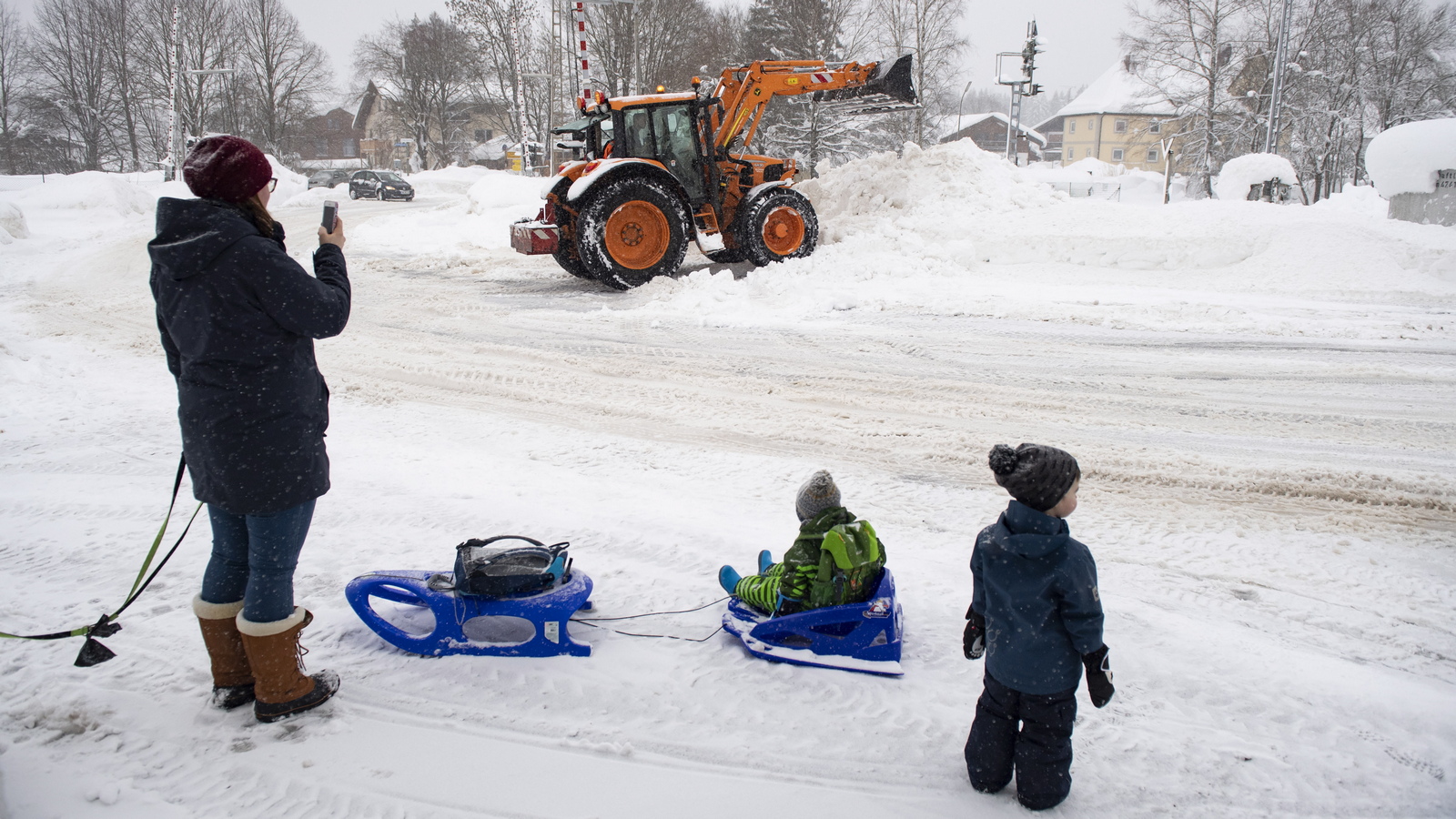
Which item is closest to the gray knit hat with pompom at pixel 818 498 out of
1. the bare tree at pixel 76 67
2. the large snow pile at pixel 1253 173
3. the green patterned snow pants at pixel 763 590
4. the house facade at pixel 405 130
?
the green patterned snow pants at pixel 763 590

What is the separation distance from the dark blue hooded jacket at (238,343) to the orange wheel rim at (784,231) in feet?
29.9

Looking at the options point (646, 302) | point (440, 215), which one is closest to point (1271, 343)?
point (646, 302)

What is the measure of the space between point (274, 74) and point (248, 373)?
5440cm

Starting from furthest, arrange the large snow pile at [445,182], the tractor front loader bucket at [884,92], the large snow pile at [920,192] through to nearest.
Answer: the large snow pile at [445,182] < the large snow pile at [920,192] < the tractor front loader bucket at [884,92]

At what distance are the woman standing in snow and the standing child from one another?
6.36 ft

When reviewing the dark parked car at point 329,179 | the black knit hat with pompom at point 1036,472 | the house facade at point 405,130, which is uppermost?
the house facade at point 405,130

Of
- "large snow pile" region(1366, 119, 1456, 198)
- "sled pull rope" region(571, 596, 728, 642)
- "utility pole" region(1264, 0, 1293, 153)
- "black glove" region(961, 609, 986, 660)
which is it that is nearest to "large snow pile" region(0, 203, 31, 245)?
"sled pull rope" region(571, 596, 728, 642)

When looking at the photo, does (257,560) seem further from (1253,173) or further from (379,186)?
(379,186)

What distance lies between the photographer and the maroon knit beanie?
86.6 inches

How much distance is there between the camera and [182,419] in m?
2.33

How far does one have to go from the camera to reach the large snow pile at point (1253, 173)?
777 inches

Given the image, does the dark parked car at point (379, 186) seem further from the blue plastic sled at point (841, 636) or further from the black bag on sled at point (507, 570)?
the blue plastic sled at point (841, 636)

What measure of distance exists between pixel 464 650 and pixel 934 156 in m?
12.3

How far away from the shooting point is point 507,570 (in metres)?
3.05
